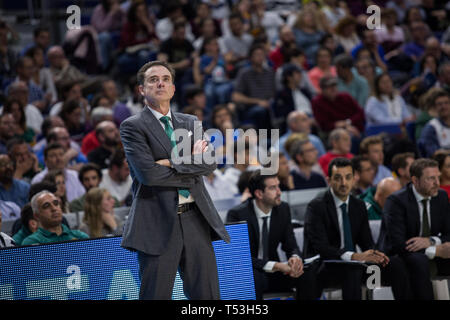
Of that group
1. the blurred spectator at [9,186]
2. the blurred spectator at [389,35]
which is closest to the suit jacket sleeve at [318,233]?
the blurred spectator at [9,186]

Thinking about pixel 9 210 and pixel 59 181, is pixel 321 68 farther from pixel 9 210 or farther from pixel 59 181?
pixel 9 210

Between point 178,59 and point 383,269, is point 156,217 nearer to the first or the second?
point 383,269

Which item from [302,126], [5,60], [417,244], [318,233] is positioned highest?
[5,60]

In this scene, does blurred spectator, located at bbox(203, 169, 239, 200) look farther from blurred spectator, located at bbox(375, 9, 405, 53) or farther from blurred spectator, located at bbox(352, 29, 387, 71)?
blurred spectator, located at bbox(375, 9, 405, 53)

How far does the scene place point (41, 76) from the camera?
8906mm

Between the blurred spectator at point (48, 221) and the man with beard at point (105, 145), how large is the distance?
7.42 feet

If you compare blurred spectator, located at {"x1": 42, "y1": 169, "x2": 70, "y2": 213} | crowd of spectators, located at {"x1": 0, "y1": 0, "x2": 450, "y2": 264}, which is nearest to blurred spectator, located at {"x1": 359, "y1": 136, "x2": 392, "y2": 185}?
crowd of spectators, located at {"x1": 0, "y1": 0, "x2": 450, "y2": 264}

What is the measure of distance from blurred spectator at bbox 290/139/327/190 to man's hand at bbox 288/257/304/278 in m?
1.94

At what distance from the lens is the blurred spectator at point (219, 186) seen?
6.92 m

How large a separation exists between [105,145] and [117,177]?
695mm

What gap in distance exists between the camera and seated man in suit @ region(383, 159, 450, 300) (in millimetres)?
5203

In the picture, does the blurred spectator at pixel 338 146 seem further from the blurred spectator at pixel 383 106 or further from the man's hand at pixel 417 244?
the man's hand at pixel 417 244

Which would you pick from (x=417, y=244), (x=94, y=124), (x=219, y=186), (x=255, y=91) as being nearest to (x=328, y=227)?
(x=417, y=244)

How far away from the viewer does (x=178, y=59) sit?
9.79 meters
